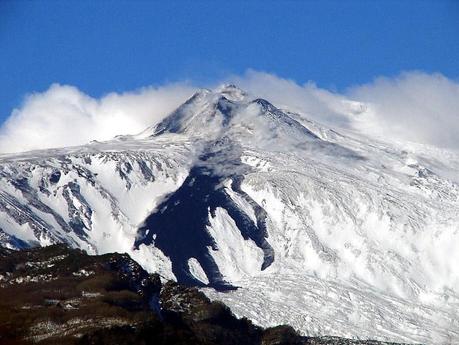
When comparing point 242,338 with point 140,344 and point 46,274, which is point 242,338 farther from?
point 140,344

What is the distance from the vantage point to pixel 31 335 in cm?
15912

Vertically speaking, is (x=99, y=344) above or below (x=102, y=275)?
below

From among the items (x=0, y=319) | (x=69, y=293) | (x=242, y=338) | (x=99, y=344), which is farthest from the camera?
(x=242, y=338)

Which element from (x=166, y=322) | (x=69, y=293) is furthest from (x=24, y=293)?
(x=166, y=322)

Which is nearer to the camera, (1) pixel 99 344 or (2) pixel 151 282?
(1) pixel 99 344

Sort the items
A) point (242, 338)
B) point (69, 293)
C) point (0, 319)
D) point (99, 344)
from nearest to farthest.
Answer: point (99, 344), point (0, 319), point (69, 293), point (242, 338)

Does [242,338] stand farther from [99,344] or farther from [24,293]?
[99,344]

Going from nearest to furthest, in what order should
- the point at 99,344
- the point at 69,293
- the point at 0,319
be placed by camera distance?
the point at 99,344
the point at 0,319
the point at 69,293

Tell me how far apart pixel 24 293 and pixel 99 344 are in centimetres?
2895

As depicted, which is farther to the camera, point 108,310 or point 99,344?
point 108,310

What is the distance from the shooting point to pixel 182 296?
198625 mm

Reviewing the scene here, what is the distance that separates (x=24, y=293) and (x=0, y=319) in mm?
15105

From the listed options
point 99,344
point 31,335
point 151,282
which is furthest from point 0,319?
point 151,282

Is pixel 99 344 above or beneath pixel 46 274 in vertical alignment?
beneath
